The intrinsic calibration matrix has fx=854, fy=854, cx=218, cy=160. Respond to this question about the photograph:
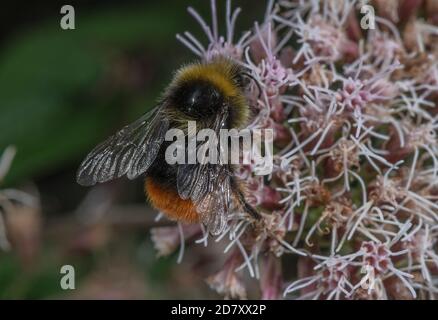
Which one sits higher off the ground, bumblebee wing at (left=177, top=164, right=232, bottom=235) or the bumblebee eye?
the bumblebee eye

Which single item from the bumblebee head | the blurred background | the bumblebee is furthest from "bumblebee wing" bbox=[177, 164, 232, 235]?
the blurred background

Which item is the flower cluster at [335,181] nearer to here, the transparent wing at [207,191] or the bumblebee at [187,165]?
the bumblebee at [187,165]

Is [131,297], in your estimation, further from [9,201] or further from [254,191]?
[254,191]

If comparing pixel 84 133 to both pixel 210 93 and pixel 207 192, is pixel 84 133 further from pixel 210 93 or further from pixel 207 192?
pixel 207 192

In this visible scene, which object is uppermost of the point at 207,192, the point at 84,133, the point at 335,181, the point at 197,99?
the point at 84,133

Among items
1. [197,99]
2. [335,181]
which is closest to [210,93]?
[197,99]

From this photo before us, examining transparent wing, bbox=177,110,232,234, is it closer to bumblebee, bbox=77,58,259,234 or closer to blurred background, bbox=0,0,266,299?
bumblebee, bbox=77,58,259,234
